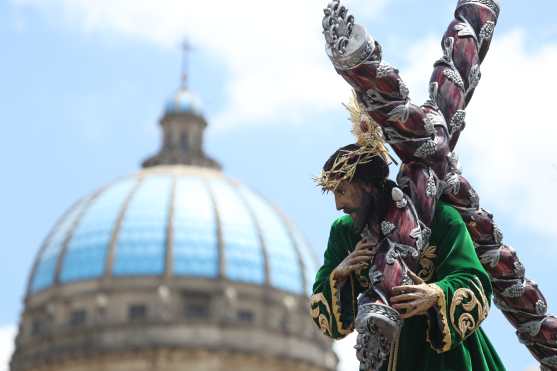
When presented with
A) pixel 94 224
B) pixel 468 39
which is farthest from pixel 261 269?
pixel 468 39

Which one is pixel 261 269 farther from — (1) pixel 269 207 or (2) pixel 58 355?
(2) pixel 58 355

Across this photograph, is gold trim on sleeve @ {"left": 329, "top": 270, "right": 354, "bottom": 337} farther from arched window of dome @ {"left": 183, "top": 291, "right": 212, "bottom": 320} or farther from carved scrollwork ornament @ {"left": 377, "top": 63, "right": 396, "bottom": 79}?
arched window of dome @ {"left": 183, "top": 291, "right": 212, "bottom": 320}

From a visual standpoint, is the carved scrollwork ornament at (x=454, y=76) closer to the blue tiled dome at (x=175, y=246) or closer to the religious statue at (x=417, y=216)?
the religious statue at (x=417, y=216)

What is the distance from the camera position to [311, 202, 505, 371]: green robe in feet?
19.2

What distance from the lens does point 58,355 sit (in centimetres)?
6444

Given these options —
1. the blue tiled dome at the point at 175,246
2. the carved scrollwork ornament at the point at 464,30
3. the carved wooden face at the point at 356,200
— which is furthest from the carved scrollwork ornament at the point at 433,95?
the blue tiled dome at the point at 175,246

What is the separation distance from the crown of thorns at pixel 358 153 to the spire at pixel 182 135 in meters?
66.7

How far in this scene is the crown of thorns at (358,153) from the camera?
599 centimetres

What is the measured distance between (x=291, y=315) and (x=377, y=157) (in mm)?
60888

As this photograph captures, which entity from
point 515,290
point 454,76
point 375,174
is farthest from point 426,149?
point 515,290

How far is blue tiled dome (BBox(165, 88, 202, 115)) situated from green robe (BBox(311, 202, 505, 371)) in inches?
2693

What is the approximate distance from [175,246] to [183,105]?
1017 centimetres

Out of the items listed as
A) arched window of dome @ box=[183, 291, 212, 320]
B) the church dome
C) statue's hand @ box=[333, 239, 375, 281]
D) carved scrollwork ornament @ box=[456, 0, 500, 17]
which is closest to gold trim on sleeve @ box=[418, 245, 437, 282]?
statue's hand @ box=[333, 239, 375, 281]

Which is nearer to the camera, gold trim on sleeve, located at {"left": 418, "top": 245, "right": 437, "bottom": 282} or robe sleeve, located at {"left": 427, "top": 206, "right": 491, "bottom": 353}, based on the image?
robe sleeve, located at {"left": 427, "top": 206, "right": 491, "bottom": 353}
